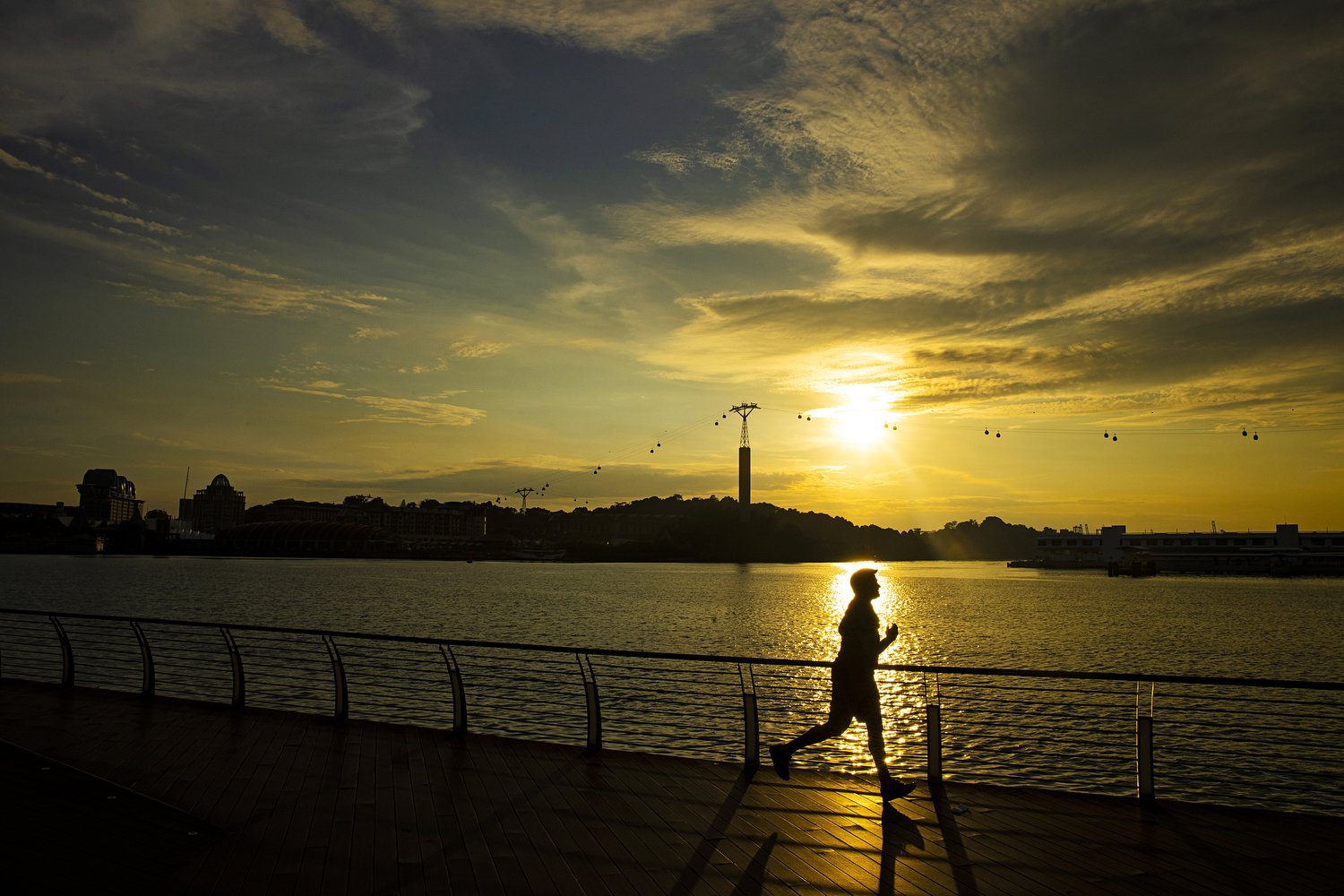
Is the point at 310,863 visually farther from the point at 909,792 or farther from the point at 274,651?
the point at 274,651

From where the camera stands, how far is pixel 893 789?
27.4 ft

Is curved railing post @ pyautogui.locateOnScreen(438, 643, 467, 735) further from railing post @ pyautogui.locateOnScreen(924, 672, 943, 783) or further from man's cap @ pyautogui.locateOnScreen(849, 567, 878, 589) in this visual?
railing post @ pyautogui.locateOnScreen(924, 672, 943, 783)

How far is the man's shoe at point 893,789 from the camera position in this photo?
8.30 metres

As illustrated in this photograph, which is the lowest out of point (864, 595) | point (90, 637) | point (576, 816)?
point (90, 637)

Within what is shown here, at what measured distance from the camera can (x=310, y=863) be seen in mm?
6680

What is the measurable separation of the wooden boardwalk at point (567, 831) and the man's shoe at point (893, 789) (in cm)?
17

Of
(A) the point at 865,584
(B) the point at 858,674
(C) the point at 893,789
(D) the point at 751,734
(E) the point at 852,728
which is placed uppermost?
(A) the point at 865,584

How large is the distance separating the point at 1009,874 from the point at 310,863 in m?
4.91

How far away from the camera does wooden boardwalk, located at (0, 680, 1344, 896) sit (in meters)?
6.33

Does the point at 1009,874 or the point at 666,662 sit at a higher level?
the point at 1009,874

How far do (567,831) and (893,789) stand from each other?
2926 millimetres

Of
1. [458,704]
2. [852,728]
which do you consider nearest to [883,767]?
[458,704]

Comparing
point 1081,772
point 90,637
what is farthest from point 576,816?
point 90,637

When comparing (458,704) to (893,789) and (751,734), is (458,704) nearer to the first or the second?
(751,734)
